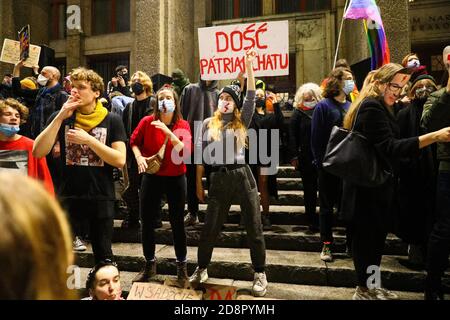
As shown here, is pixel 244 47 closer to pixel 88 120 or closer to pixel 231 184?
pixel 231 184

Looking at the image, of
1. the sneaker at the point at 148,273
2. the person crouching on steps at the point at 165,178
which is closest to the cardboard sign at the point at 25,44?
the person crouching on steps at the point at 165,178

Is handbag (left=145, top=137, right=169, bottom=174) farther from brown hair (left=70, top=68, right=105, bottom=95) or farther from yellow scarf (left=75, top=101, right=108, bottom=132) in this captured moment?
brown hair (left=70, top=68, right=105, bottom=95)

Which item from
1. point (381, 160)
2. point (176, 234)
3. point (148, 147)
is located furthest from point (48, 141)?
point (381, 160)

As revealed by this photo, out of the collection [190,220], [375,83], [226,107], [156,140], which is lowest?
[190,220]

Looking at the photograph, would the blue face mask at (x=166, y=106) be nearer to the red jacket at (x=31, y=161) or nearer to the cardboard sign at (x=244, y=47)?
the cardboard sign at (x=244, y=47)

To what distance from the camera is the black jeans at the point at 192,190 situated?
4492 millimetres

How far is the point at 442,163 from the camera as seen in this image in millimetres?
2820

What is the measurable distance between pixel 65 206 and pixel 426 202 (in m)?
3.24

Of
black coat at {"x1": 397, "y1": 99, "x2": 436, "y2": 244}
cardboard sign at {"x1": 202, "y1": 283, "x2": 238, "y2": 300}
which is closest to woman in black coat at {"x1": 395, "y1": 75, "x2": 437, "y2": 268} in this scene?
black coat at {"x1": 397, "y1": 99, "x2": 436, "y2": 244}

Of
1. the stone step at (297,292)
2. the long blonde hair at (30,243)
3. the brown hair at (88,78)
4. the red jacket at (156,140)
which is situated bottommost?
the stone step at (297,292)

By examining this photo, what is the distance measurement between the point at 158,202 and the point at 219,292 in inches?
50.3

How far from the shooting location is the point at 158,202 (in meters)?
3.42

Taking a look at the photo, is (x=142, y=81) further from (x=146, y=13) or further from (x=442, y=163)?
(x=146, y=13)

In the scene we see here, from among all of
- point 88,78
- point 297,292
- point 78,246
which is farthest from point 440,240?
point 78,246
